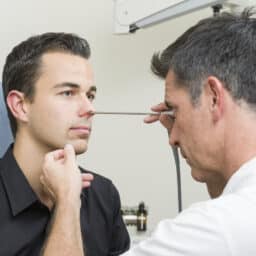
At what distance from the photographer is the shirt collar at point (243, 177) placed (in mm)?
993

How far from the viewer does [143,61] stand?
225 cm

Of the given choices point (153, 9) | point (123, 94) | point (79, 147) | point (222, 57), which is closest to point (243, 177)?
point (222, 57)

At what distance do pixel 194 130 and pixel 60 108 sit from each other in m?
0.56

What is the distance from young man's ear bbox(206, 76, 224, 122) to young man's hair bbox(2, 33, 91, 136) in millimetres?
676

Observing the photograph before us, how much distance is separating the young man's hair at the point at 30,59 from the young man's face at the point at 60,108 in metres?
0.03

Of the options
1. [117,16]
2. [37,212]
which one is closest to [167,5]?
[117,16]

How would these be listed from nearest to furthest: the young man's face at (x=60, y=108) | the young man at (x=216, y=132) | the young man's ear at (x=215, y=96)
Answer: the young man at (x=216, y=132)
the young man's ear at (x=215, y=96)
the young man's face at (x=60, y=108)

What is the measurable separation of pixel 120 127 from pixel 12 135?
611 millimetres

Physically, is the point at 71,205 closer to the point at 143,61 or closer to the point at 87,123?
the point at 87,123

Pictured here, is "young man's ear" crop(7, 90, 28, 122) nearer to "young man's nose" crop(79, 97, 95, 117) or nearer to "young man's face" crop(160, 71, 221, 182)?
"young man's nose" crop(79, 97, 95, 117)

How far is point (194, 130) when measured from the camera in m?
1.11

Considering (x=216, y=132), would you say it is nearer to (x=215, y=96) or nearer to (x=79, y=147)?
(x=215, y=96)

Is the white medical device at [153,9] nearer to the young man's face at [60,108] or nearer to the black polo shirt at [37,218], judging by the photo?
the young man's face at [60,108]

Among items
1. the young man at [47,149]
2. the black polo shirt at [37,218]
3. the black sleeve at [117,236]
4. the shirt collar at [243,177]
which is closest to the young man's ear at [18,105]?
the young man at [47,149]
